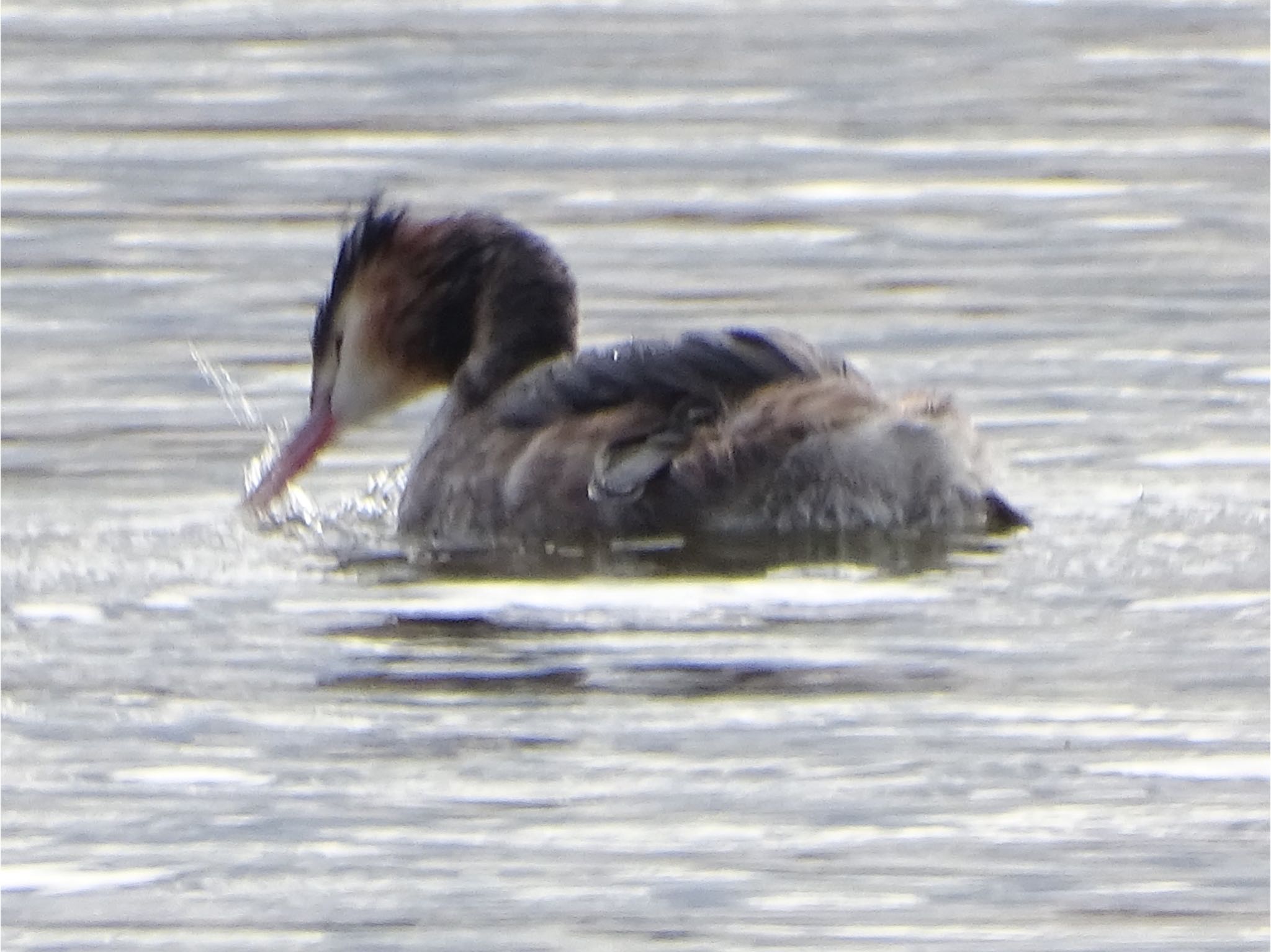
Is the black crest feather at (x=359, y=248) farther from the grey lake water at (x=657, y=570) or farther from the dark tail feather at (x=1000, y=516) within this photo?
the dark tail feather at (x=1000, y=516)

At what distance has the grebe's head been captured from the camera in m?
10.3

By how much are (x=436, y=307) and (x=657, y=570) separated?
1525 millimetres

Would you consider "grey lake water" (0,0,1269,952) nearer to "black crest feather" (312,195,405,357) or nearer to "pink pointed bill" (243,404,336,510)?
"pink pointed bill" (243,404,336,510)

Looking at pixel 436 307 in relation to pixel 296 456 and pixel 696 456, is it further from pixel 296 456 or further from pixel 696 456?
pixel 696 456

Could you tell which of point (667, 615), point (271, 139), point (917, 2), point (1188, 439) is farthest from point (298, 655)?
point (917, 2)

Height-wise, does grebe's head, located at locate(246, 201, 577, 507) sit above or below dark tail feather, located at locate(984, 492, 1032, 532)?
above

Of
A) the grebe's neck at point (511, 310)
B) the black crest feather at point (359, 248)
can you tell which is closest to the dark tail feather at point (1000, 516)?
the grebe's neck at point (511, 310)

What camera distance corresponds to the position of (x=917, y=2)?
63.4ft

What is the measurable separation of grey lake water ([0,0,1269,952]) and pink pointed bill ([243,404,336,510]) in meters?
0.15

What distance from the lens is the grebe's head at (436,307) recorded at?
10.3 m

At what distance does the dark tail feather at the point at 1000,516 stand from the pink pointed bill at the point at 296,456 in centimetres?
185

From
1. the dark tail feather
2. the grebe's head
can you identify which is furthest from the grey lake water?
the grebe's head

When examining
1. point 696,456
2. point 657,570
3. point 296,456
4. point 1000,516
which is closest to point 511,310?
point 296,456

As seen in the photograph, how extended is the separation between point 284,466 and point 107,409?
121 centimetres
